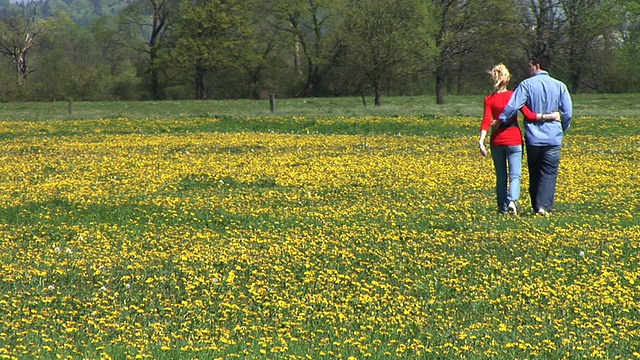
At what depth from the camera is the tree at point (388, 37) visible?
59.1 meters

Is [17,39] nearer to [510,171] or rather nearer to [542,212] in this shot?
[510,171]

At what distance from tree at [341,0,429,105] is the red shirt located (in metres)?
45.4

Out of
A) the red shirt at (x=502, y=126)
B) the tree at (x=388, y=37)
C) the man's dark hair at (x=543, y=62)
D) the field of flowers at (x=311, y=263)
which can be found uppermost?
the tree at (x=388, y=37)

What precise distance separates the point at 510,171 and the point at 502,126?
671 mm

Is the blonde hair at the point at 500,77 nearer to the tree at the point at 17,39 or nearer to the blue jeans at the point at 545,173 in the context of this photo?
the blue jeans at the point at 545,173

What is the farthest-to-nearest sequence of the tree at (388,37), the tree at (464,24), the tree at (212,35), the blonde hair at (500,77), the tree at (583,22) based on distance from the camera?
the tree at (212,35)
the tree at (583,22)
the tree at (464,24)
the tree at (388,37)
the blonde hair at (500,77)

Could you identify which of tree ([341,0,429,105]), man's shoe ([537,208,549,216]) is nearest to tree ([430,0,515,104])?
tree ([341,0,429,105])

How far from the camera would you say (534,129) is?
12766mm

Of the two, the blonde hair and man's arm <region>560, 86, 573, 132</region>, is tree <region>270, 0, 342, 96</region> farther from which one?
man's arm <region>560, 86, 573, 132</region>

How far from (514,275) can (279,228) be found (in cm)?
370

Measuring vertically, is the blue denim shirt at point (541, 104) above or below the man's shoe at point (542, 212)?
above

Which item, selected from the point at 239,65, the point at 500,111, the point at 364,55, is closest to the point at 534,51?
the point at 364,55

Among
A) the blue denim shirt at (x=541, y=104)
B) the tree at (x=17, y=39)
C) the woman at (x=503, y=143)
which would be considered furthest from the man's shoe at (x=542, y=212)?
the tree at (x=17, y=39)

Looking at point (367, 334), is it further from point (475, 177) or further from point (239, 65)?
point (239, 65)
